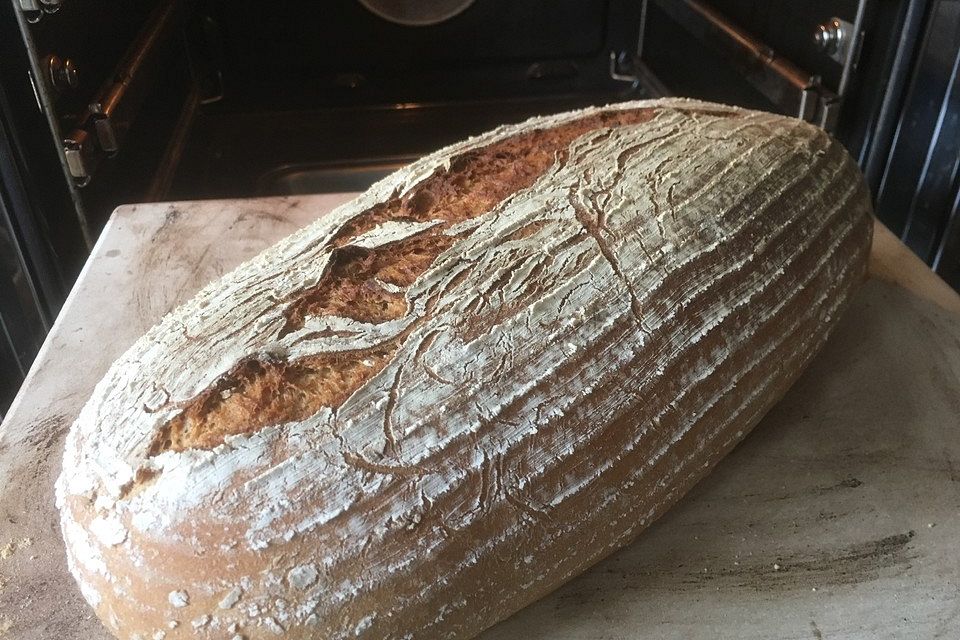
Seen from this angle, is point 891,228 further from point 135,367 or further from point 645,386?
point 135,367

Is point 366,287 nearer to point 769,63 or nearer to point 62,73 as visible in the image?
point 62,73

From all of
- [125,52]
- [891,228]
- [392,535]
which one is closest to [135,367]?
[392,535]

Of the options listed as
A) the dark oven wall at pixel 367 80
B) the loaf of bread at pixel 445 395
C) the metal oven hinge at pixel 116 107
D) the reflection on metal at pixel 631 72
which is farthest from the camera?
the reflection on metal at pixel 631 72

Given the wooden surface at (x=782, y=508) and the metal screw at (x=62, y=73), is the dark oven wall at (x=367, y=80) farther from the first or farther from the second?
the wooden surface at (x=782, y=508)

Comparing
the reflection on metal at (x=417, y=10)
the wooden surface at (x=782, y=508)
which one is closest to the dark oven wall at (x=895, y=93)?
A: the wooden surface at (x=782, y=508)

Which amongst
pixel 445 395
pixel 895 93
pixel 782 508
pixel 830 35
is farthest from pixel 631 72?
pixel 445 395

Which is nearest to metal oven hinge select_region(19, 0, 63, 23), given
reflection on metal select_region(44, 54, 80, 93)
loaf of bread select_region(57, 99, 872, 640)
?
reflection on metal select_region(44, 54, 80, 93)
